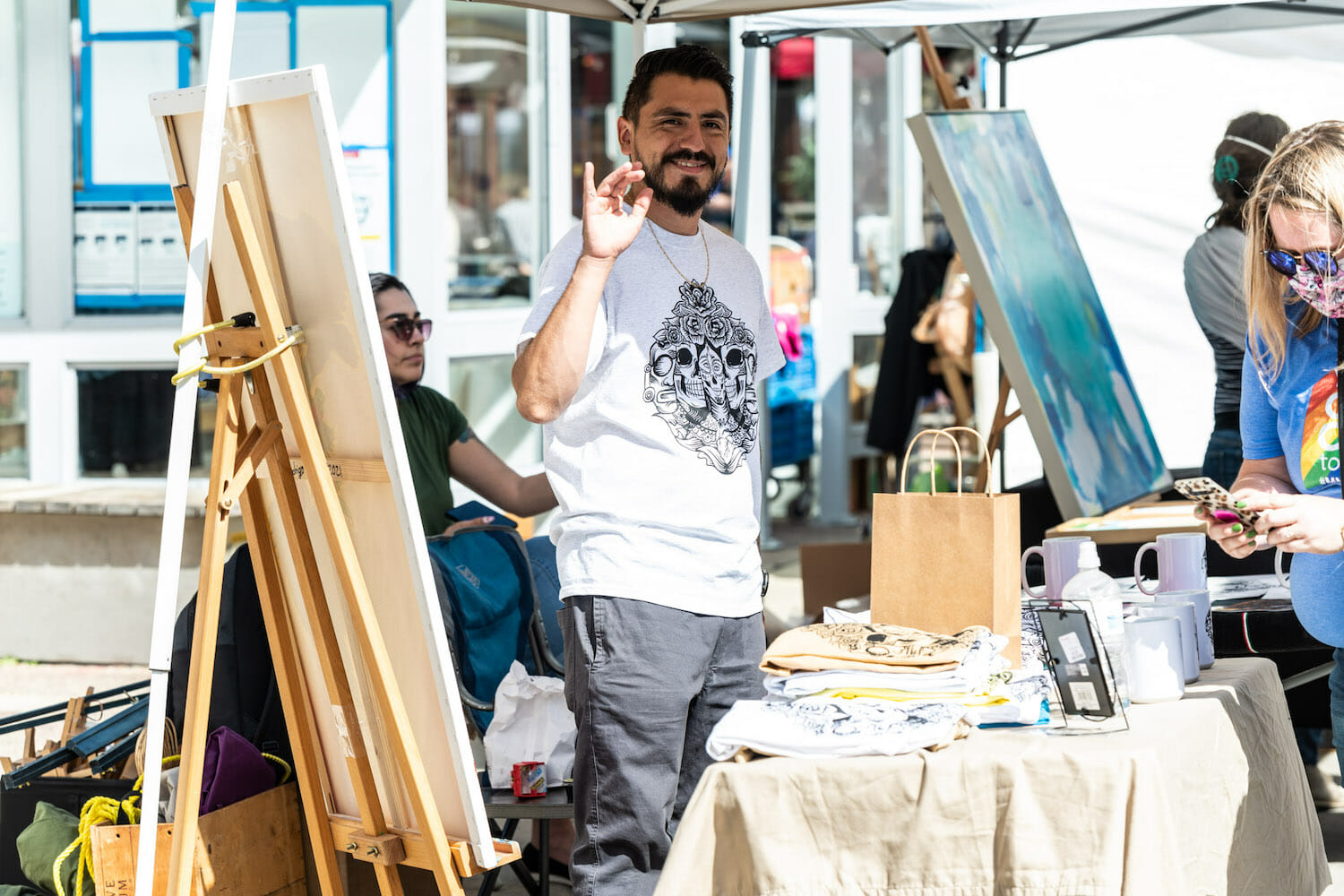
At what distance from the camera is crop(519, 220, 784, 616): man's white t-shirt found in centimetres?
223

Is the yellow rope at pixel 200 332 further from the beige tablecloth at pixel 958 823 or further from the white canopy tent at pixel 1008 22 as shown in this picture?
the white canopy tent at pixel 1008 22

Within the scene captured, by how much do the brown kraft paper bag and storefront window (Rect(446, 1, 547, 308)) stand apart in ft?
12.1

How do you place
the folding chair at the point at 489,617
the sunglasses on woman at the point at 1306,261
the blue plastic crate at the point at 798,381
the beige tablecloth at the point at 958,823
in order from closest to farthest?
the beige tablecloth at the point at 958,823, the sunglasses on woman at the point at 1306,261, the folding chair at the point at 489,617, the blue plastic crate at the point at 798,381

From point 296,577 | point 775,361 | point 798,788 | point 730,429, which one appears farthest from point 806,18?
point 798,788

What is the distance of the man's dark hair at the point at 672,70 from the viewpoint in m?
2.41

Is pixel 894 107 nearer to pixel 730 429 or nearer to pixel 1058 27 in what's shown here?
pixel 1058 27

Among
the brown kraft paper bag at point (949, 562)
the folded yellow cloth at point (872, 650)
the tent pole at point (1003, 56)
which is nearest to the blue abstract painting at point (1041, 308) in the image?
the tent pole at point (1003, 56)

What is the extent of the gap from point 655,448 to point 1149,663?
2.59 feet

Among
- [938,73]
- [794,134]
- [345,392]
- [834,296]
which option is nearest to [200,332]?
[345,392]

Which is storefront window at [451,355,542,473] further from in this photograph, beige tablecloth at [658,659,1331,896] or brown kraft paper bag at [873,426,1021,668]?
beige tablecloth at [658,659,1331,896]

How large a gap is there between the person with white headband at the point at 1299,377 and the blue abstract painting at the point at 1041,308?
1.49 meters

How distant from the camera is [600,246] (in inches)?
85.4

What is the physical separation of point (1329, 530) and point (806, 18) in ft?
9.57

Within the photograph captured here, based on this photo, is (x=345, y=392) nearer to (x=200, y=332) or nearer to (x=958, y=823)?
(x=200, y=332)
